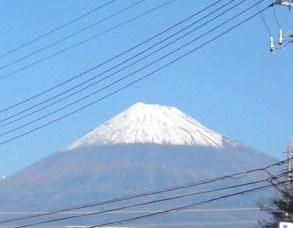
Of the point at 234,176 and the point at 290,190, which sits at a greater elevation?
the point at 290,190

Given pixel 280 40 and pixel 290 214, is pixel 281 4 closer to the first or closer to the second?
pixel 280 40

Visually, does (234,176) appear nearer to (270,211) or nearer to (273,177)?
(273,177)

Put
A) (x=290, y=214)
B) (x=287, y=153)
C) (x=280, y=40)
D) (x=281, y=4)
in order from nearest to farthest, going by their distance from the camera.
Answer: (x=281, y=4) < (x=280, y=40) < (x=290, y=214) < (x=287, y=153)

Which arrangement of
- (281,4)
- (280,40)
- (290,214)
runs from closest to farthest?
(281,4) < (280,40) < (290,214)

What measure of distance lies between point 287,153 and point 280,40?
61.5ft

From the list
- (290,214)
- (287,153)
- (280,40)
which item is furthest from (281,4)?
(287,153)

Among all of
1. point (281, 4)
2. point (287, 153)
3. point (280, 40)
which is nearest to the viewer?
point (281, 4)

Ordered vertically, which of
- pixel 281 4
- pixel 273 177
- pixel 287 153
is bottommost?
pixel 273 177

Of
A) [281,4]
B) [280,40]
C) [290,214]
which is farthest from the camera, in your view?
[290,214]

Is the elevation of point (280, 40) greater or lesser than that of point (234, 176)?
greater

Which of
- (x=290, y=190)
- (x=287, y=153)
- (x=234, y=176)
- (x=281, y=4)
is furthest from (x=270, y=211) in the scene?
(x=281, y=4)

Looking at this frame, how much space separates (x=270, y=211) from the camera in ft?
177

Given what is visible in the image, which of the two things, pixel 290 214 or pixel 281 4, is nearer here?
pixel 281 4

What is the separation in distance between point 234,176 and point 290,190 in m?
10.2
